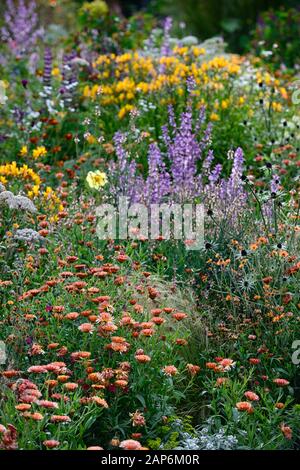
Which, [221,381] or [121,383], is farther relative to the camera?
[221,381]

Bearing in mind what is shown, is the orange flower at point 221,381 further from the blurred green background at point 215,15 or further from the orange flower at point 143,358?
the blurred green background at point 215,15

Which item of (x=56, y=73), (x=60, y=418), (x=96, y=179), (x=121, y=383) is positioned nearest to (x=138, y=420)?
(x=121, y=383)

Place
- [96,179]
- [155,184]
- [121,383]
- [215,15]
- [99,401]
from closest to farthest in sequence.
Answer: [99,401], [121,383], [96,179], [155,184], [215,15]

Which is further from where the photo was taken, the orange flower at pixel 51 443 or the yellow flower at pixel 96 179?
the yellow flower at pixel 96 179

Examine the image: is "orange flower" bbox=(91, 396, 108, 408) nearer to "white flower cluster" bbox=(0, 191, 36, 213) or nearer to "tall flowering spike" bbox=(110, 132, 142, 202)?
"white flower cluster" bbox=(0, 191, 36, 213)

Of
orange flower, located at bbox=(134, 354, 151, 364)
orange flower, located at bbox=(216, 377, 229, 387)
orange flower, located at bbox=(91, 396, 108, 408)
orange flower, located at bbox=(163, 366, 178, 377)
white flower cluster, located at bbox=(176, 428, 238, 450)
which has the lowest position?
white flower cluster, located at bbox=(176, 428, 238, 450)

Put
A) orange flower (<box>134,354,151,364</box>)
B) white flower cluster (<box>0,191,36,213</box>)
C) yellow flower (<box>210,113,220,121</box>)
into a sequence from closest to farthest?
orange flower (<box>134,354,151,364</box>) < white flower cluster (<box>0,191,36,213</box>) < yellow flower (<box>210,113,220,121</box>)

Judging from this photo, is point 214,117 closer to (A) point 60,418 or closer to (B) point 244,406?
(B) point 244,406

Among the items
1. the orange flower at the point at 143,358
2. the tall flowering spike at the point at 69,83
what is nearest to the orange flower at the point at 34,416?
the orange flower at the point at 143,358

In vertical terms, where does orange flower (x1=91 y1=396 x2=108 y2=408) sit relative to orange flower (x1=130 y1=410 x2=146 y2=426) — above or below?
above

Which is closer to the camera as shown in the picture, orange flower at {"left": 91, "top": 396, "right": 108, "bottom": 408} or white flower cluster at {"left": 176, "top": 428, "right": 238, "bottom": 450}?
orange flower at {"left": 91, "top": 396, "right": 108, "bottom": 408}

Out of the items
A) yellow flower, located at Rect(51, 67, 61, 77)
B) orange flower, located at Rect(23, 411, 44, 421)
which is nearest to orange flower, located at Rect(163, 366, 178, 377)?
orange flower, located at Rect(23, 411, 44, 421)

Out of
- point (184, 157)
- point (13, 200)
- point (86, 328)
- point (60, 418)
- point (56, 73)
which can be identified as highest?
point (56, 73)
